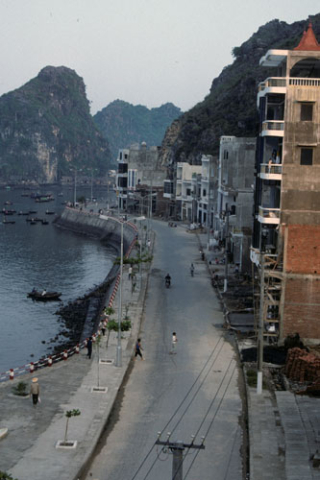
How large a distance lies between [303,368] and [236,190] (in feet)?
161

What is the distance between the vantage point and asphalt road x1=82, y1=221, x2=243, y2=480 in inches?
1023

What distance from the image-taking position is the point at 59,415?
30.2 meters

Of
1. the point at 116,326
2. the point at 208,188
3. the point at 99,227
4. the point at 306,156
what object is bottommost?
the point at 99,227

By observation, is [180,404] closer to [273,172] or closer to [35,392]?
[35,392]

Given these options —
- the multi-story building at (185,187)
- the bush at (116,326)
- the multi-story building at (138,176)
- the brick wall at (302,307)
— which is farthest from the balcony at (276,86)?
the multi-story building at (138,176)

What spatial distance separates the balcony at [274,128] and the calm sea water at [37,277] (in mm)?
23356

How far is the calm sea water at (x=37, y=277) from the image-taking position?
57.4m

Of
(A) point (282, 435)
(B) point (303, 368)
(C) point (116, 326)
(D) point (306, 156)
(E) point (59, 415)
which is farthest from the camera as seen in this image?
(D) point (306, 156)

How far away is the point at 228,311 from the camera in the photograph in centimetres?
5069

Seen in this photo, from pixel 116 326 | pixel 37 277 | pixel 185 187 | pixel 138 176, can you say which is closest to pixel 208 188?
pixel 185 187

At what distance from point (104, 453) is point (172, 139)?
150 metres

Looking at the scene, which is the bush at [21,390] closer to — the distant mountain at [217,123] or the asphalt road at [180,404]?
the asphalt road at [180,404]

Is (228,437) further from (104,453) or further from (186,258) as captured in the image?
(186,258)

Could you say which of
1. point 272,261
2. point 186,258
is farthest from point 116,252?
point 272,261
